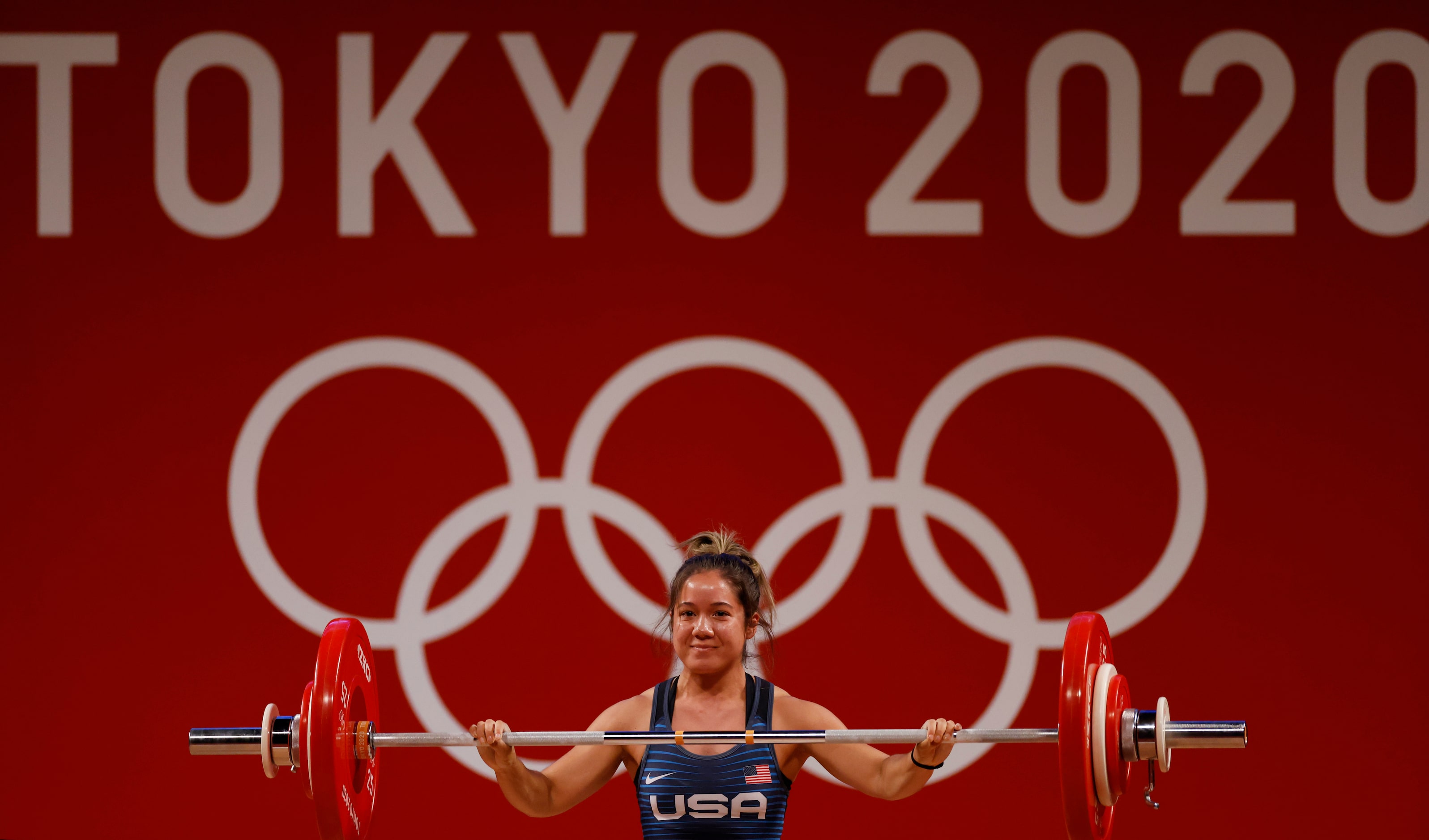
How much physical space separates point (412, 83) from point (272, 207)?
0.51m

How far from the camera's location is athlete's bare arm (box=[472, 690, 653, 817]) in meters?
2.82

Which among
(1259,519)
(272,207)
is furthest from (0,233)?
(1259,519)

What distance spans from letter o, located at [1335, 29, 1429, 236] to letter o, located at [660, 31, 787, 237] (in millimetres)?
1499

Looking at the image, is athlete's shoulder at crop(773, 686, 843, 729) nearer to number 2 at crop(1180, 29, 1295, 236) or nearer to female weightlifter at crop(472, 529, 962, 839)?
female weightlifter at crop(472, 529, 962, 839)

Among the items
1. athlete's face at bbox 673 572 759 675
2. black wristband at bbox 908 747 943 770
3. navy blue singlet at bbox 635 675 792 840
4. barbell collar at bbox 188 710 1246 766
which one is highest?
athlete's face at bbox 673 572 759 675

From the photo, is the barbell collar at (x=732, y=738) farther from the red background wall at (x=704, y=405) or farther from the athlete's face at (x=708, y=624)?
the red background wall at (x=704, y=405)

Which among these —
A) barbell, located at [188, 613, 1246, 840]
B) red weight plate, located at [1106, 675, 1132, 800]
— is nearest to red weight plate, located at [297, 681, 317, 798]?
barbell, located at [188, 613, 1246, 840]

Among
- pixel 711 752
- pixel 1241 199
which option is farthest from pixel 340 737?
pixel 1241 199

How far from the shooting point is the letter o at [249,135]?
12.6ft


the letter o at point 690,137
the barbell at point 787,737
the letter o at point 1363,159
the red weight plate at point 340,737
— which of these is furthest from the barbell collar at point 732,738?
the letter o at point 1363,159

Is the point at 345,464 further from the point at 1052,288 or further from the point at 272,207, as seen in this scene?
the point at 1052,288

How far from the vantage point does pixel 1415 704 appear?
3744mm

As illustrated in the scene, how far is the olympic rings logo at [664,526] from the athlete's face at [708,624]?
958mm

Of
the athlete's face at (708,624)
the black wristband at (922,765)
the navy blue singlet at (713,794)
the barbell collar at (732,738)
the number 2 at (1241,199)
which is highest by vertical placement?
the number 2 at (1241,199)
